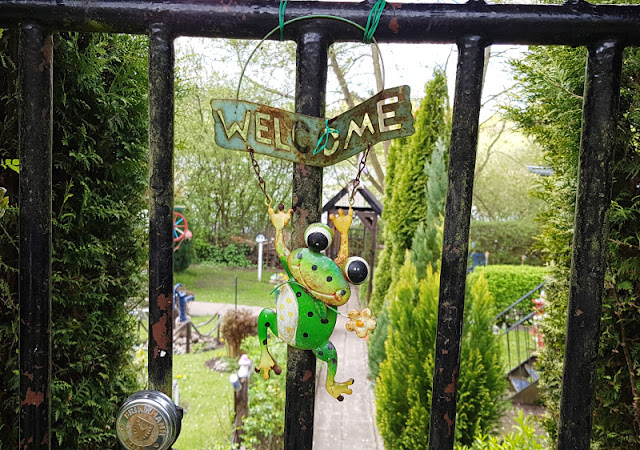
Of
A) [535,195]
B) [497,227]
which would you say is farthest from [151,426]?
[497,227]

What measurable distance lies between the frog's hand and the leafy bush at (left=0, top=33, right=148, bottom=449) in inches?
29.1

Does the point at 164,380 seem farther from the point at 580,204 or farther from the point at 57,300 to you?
the point at 580,204

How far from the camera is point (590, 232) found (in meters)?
0.88

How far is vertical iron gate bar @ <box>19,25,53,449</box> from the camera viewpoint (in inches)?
36.0

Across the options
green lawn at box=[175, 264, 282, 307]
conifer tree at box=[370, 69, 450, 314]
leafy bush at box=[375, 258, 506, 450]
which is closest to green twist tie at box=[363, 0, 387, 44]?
leafy bush at box=[375, 258, 506, 450]

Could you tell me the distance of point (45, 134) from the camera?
93 centimetres

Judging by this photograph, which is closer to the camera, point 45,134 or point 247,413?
point 45,134

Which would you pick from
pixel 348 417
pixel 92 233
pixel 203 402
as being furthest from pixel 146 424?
pixel 203 402

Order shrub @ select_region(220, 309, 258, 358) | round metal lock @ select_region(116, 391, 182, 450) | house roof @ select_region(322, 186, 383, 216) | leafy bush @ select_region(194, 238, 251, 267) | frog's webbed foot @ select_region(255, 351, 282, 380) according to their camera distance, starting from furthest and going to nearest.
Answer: leafy bush @ select_region(194, 238, 251, 267) < house roof @ select_region(322, 186, 383, 216) < shrub @ select_region(220, 309, 258, 358) < frog's webbed foot @ select_region(255, 351, 282, 380) < round metal lock @ select_region(116, 391, 182, 450)

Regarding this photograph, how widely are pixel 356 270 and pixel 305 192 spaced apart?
208 millimetres

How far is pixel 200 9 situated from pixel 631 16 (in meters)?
0.85

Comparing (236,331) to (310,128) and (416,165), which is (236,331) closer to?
(416,165)

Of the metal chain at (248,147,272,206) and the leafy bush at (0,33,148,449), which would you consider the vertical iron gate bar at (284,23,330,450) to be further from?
the leafy bush at (0,33,148,449)

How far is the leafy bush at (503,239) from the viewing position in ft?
52.1
